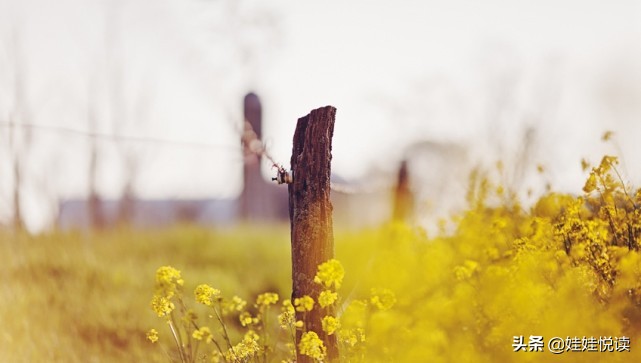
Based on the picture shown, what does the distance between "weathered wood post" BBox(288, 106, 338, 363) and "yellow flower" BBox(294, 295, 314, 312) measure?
3.9 inches

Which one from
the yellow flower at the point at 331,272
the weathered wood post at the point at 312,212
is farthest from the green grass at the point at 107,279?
the yellow flower at the point at 331,272

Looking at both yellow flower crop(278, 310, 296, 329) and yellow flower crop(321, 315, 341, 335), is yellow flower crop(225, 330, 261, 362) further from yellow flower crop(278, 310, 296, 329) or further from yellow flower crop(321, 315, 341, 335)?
yellow flower crop(321, 315, 341, 335)

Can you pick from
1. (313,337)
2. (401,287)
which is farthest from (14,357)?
(313,337)

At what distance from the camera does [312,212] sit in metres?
3.71

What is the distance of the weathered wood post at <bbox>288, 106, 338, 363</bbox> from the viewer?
371 cm

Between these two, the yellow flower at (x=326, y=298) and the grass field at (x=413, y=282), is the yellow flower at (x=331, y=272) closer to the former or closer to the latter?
the yellow flower at (x=326, y=298)

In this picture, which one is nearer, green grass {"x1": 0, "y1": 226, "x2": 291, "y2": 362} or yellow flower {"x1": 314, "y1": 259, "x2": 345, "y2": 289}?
yellow flower {"x1": 314, "y1": 259, "x2": 345, "y2": 289}

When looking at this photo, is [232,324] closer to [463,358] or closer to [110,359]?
[110,359]

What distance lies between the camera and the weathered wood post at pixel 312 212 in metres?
3.71

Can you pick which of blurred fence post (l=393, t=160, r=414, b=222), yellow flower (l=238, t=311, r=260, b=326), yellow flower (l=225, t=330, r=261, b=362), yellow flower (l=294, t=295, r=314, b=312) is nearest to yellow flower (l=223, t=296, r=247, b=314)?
yellow flower (l=238, t=311, r=260, b=326)

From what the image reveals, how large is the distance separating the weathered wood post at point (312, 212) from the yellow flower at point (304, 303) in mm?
98

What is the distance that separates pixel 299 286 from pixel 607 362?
1409 millimetres

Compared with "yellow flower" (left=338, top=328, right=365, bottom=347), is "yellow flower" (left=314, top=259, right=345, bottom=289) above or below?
above

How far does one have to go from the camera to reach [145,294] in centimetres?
782
